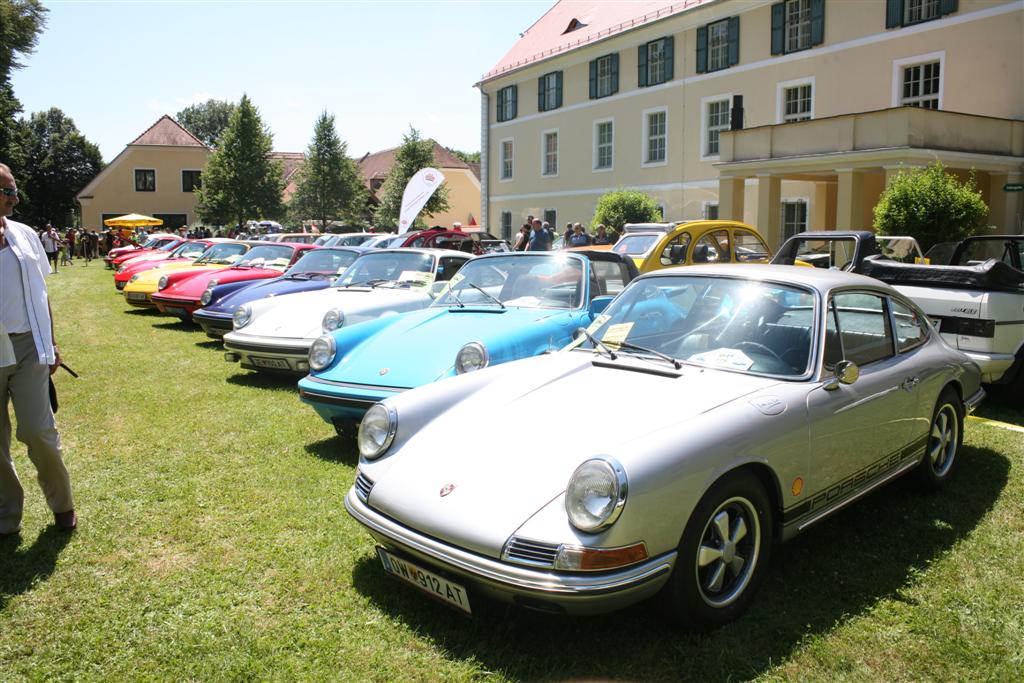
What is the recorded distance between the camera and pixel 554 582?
9.73 ft

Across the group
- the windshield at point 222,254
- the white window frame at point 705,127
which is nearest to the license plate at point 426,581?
the windshield at point 222,254

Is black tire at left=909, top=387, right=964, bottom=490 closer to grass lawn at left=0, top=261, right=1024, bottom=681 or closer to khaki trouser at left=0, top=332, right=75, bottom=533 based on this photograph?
grass lawn at left=0, top=261, right=1024, bottom=681

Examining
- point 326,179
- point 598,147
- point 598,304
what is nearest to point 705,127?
point 598,147

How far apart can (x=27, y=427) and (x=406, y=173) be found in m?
43.8

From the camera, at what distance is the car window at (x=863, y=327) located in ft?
14.1

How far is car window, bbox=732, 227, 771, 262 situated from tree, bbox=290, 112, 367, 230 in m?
42.2

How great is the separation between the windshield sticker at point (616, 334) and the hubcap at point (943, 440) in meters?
2.11

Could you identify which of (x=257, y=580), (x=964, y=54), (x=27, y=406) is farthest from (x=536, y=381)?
(x=964, y=54)

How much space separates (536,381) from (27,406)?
2722 mm

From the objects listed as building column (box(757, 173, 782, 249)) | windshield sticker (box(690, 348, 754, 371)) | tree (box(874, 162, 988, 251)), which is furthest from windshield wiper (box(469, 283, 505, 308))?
building column (box(757, 173, 782, 249))

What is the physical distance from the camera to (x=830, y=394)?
155 inches

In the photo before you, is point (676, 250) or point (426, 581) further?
point (676, 250)

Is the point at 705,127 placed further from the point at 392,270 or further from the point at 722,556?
the point at 722,556

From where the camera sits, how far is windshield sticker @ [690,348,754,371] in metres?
4.01
